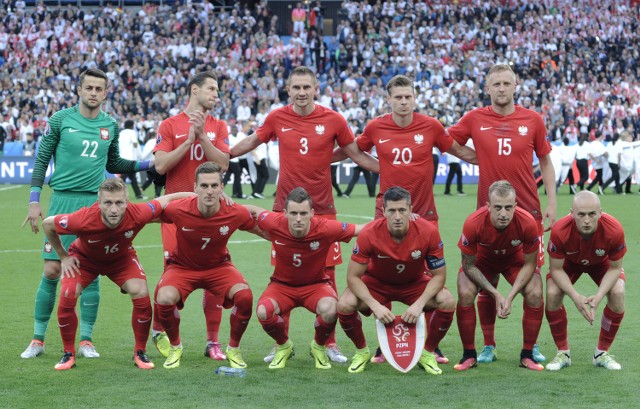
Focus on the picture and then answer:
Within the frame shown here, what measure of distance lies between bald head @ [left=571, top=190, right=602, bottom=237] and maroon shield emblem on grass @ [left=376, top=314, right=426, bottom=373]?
1383 millimetres

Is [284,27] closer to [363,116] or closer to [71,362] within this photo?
[363,116]

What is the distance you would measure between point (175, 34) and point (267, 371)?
32.4 meters

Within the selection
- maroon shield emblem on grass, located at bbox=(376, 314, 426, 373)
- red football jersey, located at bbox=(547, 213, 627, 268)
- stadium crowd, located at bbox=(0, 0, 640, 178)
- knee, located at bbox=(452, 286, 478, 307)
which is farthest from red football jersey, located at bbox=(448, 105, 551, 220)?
stadium crowd, located at bbox=(0, 0, 640, 178)

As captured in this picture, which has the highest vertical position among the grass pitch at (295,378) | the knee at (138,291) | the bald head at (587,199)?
the bald head at (587,199)

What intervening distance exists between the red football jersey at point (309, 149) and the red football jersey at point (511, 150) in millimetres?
1152

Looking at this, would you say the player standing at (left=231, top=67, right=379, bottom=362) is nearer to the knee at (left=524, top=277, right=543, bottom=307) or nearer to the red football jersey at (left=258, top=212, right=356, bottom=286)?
the red football jersey at (left=258, top=212, right=356, bottom=286)

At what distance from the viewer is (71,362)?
24.5 feet

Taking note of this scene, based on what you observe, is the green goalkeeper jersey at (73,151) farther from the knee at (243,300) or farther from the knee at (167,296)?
the knee at (243,300)

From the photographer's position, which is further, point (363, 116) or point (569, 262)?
point (363, 116)

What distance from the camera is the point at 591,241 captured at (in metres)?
7.39

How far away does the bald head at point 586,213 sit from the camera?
282 inches

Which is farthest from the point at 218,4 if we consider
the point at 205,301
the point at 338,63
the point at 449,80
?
the point at 205,301

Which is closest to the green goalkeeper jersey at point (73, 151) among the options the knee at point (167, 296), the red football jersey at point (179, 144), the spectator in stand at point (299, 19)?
the red football jersey at point (179, 144)

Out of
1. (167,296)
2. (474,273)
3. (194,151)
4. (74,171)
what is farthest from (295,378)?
(74,171)
